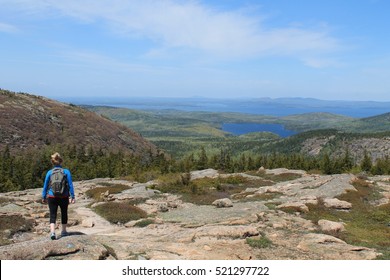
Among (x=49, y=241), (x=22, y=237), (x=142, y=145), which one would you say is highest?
(x=49, y=241)

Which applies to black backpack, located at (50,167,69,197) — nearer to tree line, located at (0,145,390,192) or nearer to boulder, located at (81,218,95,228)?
boulder, located at (81,218,95,228)

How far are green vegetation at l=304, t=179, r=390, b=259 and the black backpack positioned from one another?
50.9ft

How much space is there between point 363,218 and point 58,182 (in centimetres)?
2417

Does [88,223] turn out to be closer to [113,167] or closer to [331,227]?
[331,227]

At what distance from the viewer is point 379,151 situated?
197500mm

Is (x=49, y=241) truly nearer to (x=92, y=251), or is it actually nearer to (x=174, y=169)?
(x=92, y=251)


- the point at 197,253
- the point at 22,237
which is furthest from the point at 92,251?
the point at 22,237

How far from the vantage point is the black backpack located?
15.8 metres

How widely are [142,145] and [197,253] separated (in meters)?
173

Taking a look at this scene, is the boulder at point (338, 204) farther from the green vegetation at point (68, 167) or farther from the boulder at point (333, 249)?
the green vegetation at point (68, 167)

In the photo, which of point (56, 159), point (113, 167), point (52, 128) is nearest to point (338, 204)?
point (56, 159)

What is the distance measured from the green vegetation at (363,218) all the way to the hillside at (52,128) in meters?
106

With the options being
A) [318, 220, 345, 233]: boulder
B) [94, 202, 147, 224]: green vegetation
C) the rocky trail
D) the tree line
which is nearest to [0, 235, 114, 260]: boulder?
the rocky trail

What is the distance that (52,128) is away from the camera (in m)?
152
